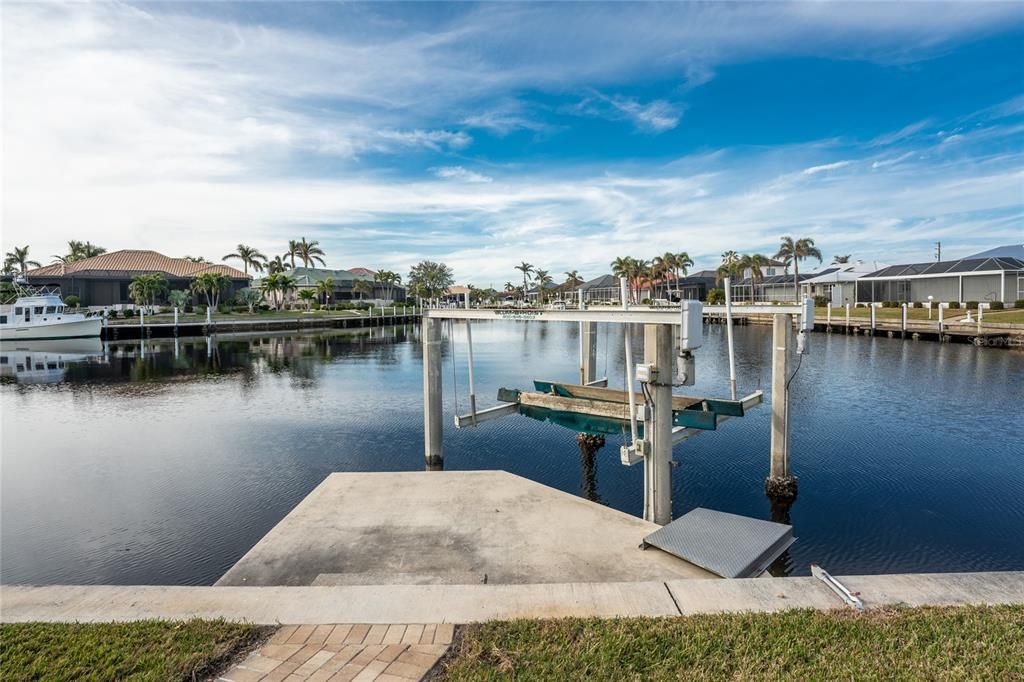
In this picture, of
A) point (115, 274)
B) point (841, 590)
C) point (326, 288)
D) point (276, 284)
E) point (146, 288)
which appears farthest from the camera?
point (326, 288)

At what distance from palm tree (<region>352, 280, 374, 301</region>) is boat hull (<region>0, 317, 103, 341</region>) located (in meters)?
60.5

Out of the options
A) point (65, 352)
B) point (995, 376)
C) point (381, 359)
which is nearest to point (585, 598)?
point (995, 376)

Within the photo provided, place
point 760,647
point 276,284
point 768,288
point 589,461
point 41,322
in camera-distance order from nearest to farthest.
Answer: point 760,647 → point 589,461 → point 41,322 → point 768,288 → point 276,284

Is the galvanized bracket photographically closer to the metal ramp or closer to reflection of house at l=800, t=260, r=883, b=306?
the metal ramp

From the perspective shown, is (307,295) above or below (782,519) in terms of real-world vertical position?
above

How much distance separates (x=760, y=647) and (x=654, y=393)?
4138 mm

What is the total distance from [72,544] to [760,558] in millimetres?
11377

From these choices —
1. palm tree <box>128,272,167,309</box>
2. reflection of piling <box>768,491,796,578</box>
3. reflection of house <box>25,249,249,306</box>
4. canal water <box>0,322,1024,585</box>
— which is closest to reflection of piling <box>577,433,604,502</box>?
canal water <box>0,322,1024,585</box>

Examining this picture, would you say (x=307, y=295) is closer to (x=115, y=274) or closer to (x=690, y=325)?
(x=115, y=274)

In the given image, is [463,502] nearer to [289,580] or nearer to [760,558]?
[289,580]

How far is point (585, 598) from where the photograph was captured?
5.45m

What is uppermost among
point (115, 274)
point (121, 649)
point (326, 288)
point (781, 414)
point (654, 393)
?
point (115, 274)

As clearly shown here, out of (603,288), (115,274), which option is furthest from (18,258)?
(603,288)

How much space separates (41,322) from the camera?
5109 centimetres
